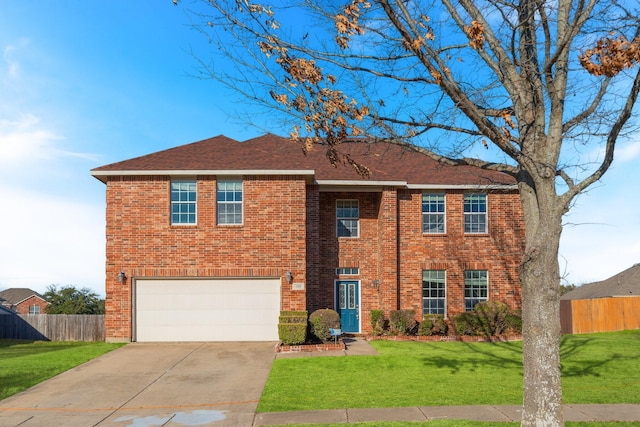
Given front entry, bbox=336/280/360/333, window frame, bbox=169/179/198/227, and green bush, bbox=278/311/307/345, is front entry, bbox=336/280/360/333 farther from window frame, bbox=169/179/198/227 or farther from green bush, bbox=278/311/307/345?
window frame, bbox=169/179/198/227

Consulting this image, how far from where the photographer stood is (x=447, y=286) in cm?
2145

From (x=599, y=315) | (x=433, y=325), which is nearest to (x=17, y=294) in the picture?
(x=433, y=325)

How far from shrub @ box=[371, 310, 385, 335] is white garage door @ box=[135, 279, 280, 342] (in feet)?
12.0

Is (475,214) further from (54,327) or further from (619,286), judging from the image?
Result: (619,286)

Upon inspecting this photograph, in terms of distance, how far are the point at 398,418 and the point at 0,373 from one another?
10.9 m

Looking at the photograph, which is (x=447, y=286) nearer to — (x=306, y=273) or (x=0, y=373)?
(x=306, y=273)

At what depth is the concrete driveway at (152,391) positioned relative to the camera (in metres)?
10.4

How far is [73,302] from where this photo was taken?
42.9 metres

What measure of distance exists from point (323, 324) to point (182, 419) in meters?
7.83

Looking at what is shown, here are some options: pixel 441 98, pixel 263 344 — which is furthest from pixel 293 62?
pixel 263 344

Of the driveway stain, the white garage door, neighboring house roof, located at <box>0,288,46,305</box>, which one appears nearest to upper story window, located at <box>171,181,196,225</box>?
the white garage door

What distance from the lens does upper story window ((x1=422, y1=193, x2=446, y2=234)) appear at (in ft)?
71.2

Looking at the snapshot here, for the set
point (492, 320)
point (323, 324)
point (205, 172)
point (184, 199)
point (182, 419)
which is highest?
point (205, 172)

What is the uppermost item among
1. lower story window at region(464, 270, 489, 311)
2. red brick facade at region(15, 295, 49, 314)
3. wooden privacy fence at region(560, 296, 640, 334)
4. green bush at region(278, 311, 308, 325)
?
lower story window at region(464, 270, 489, 311)
